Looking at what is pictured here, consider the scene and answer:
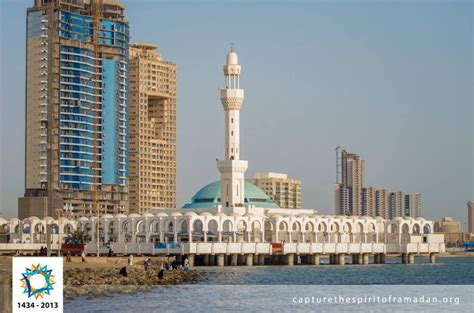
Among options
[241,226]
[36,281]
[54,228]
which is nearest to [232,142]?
[241,226]

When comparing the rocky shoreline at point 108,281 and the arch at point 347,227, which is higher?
the arch at point 347,227

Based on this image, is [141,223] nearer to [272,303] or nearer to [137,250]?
[137,250]

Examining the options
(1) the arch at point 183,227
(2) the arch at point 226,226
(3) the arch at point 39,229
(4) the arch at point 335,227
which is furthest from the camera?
(3) the arch at point 39,229

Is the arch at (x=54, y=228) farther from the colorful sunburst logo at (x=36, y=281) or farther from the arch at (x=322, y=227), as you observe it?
the colorful sunburst logo at (x=36, y=281)

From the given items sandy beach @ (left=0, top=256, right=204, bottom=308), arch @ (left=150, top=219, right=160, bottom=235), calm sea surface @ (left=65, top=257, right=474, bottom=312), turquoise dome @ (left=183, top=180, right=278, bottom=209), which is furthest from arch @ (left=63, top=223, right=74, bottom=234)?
sandy beach @ (left=0, top=256, right=204, bottom=308)

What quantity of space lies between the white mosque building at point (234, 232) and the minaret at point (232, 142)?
132mm

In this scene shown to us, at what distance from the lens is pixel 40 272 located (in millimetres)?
50500

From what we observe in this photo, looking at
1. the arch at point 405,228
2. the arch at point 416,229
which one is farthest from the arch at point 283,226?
the arch at point 416,229

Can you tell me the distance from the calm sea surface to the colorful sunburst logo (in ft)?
48.8

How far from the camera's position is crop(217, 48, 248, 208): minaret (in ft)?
511

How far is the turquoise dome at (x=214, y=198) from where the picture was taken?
172250mm

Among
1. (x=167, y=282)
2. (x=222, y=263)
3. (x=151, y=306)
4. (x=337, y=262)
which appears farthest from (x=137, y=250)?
(x=151, y=306)

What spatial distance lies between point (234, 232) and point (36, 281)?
96.8 meters

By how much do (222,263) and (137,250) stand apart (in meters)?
10.8
